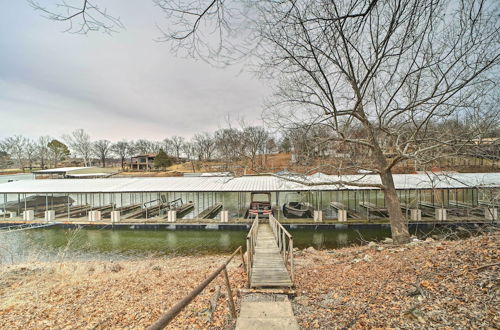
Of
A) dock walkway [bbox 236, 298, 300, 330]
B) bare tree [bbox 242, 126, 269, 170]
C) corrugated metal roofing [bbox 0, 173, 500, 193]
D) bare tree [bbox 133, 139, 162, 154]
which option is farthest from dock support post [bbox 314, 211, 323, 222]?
bare tree [bbox 133, 139, 162, 154]

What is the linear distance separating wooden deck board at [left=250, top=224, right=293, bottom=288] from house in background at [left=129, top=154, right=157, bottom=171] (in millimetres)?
55728

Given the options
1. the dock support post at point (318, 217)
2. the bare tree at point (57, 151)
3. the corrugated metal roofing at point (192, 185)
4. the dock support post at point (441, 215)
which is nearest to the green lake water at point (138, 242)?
the dock support post at point (318, 217)

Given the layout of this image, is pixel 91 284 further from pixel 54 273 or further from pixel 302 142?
pixel 302 142

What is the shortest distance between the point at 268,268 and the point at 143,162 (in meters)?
62.5

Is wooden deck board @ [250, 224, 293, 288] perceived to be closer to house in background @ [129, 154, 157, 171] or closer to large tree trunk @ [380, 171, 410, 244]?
large tree trunk @ [380, 171, 410, 244]

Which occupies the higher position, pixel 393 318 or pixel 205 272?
pixel 393 318

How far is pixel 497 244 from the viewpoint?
4.27 meters

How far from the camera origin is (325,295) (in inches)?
180

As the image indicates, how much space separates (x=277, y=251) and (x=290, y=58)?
21.0 feet

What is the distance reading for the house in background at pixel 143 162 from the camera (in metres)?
58.6

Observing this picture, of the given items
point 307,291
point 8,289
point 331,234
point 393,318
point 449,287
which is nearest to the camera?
point 393,318

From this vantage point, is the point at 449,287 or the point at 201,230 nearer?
the point at 449,287

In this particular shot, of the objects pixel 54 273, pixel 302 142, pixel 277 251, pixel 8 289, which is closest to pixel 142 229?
pixel 54 273

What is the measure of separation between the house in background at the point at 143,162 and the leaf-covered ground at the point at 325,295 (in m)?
54.2
